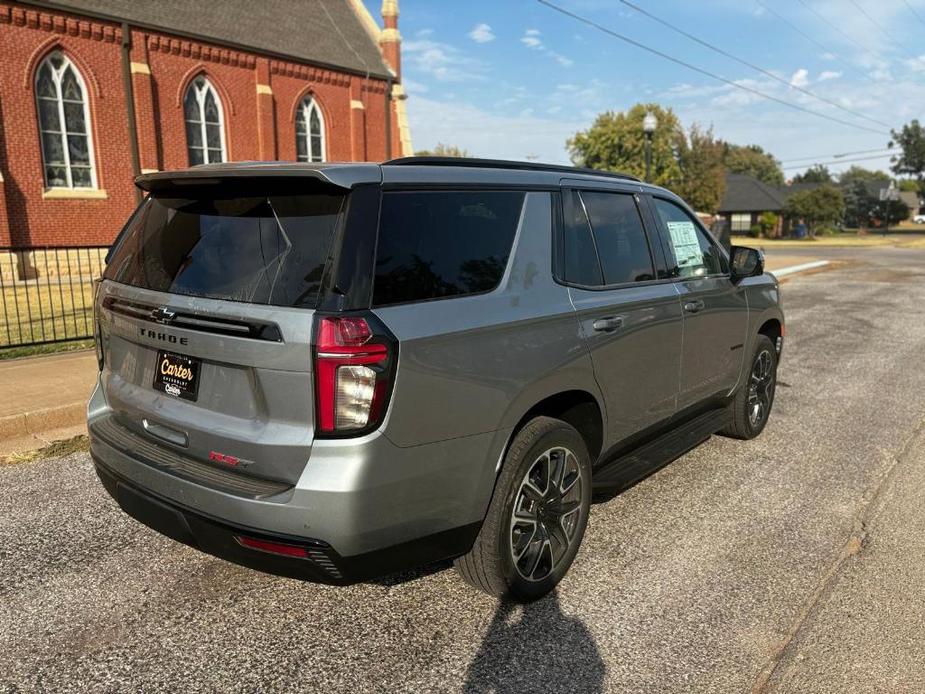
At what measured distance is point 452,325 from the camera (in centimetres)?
274

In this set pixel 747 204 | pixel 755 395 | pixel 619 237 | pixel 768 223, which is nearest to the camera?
pixel 619 237

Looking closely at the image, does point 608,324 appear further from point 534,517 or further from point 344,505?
point 344,505

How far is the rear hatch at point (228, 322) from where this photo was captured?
253 centimetres

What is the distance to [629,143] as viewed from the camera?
63.8 m

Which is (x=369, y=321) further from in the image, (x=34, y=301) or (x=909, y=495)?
(x=34, y=301)

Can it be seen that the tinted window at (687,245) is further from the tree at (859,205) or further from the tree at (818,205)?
the tree at (859,205)

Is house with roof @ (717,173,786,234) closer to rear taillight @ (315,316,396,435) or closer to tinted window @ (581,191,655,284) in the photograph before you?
tinted window @ (581,191,655,284)

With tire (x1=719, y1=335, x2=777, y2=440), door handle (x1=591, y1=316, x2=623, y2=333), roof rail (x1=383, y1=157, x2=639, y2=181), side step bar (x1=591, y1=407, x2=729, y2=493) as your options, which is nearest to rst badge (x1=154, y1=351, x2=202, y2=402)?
roof rail (x1=383, y1=157, x2=639, y2=181)

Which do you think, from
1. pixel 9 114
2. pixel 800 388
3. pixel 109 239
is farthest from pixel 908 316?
pixel 9 114

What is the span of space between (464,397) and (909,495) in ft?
11.4

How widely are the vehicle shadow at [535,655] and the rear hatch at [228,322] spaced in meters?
1.10

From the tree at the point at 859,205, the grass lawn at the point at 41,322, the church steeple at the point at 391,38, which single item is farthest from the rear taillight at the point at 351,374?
the tree at the point at 859,205

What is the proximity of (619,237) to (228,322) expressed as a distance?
88.6 inches

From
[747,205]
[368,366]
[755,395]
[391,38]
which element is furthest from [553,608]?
[747,205]
